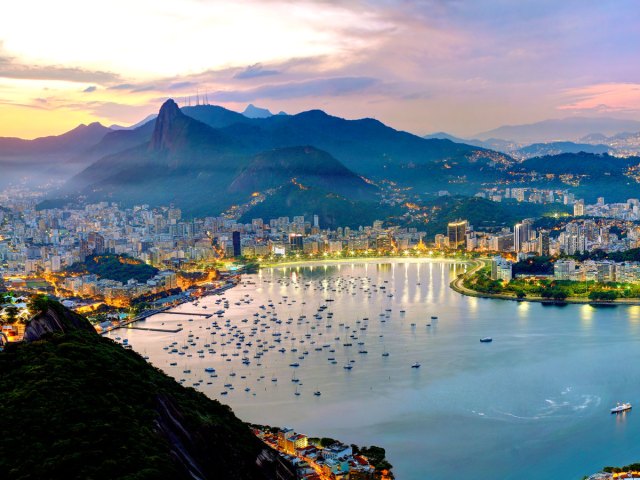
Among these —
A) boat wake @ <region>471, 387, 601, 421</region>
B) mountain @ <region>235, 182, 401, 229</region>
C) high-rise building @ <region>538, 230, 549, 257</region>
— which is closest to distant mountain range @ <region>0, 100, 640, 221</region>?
mountain @ <region>235, 182, 401, 229</region>

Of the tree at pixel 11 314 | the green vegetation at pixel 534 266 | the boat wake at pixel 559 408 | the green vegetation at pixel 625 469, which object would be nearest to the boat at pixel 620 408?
the boat wake at pixel 559 408

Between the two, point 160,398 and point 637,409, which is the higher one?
point 160,398

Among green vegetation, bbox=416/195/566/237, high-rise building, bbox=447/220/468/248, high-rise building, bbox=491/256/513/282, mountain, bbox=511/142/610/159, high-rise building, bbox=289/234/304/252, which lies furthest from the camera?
mountain, bbox=511/142/610/159

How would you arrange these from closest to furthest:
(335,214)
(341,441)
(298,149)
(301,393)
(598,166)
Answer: (341,441) < (301,393) < (335,214) < (598,166) < (298,149)

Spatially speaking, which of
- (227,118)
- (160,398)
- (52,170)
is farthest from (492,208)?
(52,170)

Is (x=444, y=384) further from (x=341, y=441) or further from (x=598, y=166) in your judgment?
(x=598, y=166)

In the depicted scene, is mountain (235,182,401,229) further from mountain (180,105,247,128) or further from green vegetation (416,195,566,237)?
mountain (180,105,247,128)
